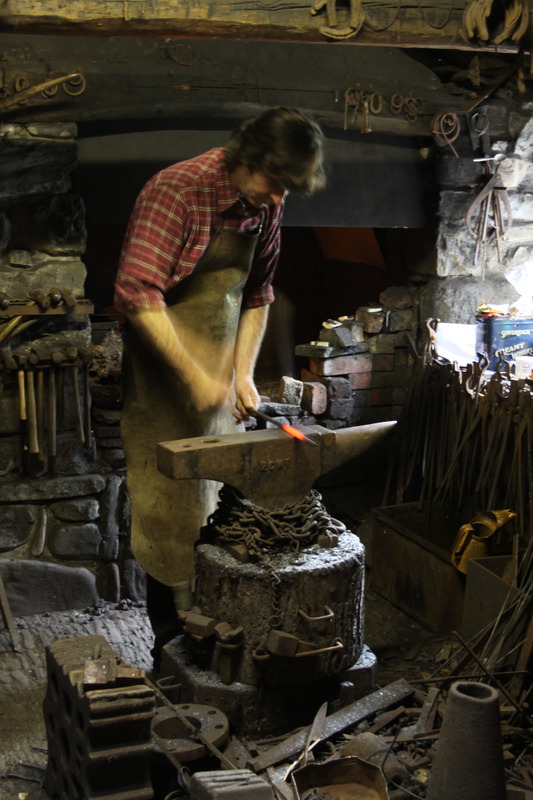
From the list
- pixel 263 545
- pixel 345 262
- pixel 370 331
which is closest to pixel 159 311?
pixel 263 545

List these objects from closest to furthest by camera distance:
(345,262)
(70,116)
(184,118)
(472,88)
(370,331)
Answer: (70,116), (184,118), (472,88), (370,331), (345,262)

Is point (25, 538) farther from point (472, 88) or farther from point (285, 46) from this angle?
point (472, 88)

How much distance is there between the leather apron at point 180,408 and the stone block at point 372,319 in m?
1.63

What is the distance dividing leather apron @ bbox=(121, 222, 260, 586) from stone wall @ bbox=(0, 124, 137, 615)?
730 mm

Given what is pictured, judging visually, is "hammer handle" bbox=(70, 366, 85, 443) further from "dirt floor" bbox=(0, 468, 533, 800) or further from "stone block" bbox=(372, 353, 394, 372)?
"stone block" bbox=(372, 353, 394, 372)

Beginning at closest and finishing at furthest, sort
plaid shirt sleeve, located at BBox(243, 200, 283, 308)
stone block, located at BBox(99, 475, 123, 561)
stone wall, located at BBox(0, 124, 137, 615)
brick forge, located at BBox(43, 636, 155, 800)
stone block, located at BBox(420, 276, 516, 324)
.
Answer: brick forge, located at BBox(43, 636, 155, 800), plaid shirt sleeve, located at BBox(243, 200, 283, 308), stone wall, located at BBox(0, 124, 137, 615), stone block, located at BBox(99, 475, 123, 561), stone block, located at BBox(420, 276, 516, 324)

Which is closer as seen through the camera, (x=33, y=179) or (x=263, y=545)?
(x=263, y=545)

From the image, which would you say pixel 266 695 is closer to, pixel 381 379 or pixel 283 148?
pixel 283 148

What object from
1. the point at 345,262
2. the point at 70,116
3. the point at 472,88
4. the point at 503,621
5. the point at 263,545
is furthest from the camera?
the point at 345,262

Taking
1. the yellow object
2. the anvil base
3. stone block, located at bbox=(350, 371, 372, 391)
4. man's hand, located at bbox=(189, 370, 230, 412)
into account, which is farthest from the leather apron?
stone block, located at bbox=(350, 371, 372, 391)

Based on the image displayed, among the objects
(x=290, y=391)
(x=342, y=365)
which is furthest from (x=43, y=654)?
(x=342, y=365)

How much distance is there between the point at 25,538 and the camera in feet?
13.3

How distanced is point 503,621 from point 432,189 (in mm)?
2349

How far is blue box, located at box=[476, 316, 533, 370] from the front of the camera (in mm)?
4348
